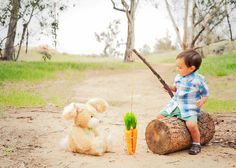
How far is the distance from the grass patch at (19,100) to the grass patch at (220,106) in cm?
444

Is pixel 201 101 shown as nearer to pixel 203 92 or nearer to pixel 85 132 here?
pixel 203 92

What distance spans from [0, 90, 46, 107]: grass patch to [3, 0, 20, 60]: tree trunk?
1007 centimetres

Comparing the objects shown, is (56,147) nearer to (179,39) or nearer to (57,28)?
(57,28)

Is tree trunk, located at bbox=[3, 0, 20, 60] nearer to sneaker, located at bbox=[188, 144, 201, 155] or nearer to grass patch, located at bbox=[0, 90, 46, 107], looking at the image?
grass patch, located at bbox=[0, 90, 46, 107]

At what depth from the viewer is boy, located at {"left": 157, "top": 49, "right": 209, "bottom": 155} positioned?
559cm

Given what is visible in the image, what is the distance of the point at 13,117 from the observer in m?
8.29

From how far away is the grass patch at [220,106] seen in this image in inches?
403

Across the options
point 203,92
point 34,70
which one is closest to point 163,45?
point 34,70

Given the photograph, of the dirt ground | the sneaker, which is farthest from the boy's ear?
the dirt ground

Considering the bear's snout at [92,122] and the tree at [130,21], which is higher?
the tree at [130,21]

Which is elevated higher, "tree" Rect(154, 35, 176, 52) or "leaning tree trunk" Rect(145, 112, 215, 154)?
"tree" Rect(154, 35, 176, 52)

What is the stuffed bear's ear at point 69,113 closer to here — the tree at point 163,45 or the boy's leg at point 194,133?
the boy's leg at point 194,133

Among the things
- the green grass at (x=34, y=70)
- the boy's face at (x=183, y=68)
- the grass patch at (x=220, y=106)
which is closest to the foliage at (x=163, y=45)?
the green grass at (x=34, y=70)

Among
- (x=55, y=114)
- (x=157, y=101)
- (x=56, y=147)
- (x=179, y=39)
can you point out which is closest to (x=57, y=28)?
(x=179, y=39)
